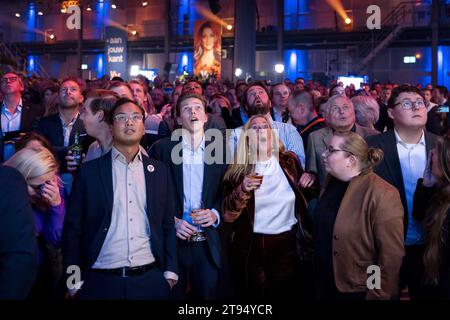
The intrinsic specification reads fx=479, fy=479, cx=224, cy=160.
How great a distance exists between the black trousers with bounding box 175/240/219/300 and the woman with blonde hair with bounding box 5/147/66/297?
0.85 m

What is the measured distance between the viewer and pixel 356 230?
8.85 feet

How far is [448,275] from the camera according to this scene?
243 centimetres

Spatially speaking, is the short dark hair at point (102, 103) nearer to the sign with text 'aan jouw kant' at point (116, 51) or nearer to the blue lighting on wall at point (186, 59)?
the sign with text 'aan jouw kant' at point (116, 51)

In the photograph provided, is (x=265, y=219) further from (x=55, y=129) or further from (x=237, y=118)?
(x=237, y=118)

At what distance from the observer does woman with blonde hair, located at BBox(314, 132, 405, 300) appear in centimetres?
264

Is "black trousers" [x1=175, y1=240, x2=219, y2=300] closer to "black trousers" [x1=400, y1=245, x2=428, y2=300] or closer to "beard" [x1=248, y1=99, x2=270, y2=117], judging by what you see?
"black trousers" [x1=400, y1=245, x2=428, y2=300]

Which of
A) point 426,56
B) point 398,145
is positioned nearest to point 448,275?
point 398,145

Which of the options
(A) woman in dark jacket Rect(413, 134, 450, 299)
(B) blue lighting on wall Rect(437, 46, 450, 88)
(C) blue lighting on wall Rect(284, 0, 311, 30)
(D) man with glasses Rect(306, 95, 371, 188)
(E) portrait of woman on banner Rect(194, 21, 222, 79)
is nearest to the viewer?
(A) woman in dark jacket Rect(413, 134, 450, 299)

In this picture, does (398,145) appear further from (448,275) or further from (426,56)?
(426,56)

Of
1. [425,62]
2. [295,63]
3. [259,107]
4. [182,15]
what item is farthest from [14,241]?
[182,15]

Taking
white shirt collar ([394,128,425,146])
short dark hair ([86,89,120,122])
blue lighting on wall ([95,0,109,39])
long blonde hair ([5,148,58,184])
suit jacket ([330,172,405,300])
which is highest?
blue lighting on wall ([95,0,109,39])

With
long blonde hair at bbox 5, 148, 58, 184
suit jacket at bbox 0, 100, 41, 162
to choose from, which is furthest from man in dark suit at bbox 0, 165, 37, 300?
suit jacket at bbox 0, 100, 41, 162

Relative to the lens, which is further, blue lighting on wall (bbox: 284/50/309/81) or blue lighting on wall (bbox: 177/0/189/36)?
blue lighting on wall (bbox: 177/0/189/36)

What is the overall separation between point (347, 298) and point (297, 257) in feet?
2.87
